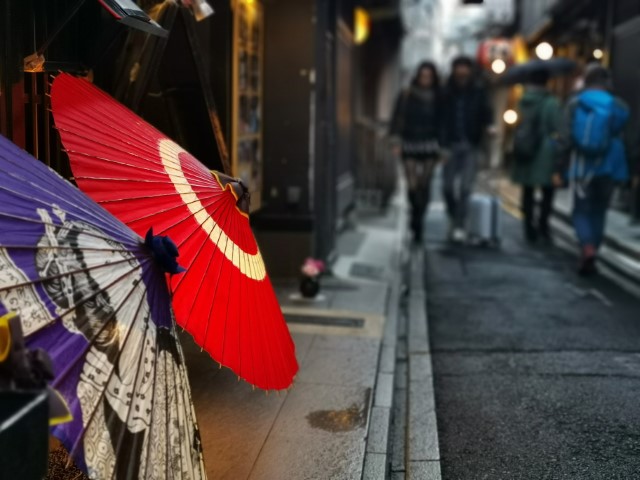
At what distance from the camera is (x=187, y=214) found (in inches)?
137

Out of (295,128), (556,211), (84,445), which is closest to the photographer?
(84,445)

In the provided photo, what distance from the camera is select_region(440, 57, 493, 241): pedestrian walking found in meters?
12.0

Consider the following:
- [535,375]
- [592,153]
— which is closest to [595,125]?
[592,153]

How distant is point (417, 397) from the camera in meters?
5.39

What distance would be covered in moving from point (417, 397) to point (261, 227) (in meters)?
3.58

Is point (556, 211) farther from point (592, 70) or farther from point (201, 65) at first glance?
point (201, 65)

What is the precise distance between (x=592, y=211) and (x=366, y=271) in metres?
2.87

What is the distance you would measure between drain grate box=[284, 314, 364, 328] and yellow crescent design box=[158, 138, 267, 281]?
10.5 ft

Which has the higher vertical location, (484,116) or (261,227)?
(484,116)

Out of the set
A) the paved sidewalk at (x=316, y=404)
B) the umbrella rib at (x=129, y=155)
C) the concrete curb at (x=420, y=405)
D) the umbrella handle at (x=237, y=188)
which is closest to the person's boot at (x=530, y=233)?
the concrete curb at (x=420, y=405)

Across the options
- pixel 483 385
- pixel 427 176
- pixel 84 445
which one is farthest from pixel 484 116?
pixel 84 445

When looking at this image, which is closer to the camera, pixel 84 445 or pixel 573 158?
pixel 84 445

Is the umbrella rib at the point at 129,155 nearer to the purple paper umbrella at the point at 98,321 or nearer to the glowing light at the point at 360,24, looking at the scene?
the purple paper umbrella at the point at 98,321

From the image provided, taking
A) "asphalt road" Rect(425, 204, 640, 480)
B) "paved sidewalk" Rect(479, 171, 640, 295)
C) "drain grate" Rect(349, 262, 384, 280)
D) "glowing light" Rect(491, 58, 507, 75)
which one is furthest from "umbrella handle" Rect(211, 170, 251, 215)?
"glowing light" Rect(491, 58, 507, 75)
